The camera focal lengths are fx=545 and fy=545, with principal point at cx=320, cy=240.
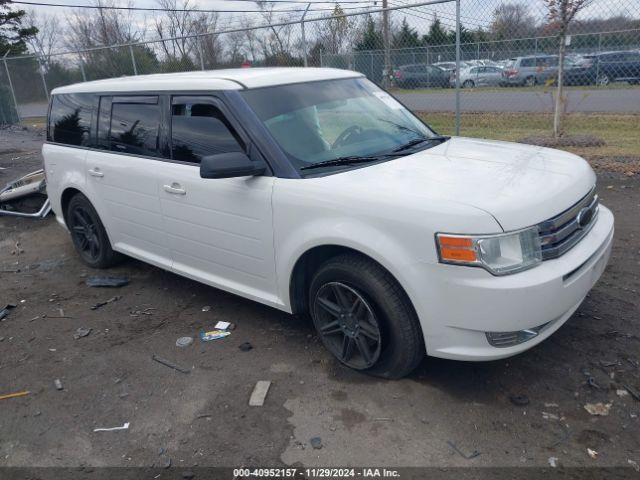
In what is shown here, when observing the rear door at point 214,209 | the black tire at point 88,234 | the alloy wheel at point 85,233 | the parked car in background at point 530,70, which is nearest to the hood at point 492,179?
the rear door at point 214,209

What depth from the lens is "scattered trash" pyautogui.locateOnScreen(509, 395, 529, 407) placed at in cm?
310

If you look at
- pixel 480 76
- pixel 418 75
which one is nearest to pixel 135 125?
pixel 418 75

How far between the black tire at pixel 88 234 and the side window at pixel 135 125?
3.01 feet

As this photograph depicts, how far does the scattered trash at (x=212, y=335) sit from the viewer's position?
4.12m

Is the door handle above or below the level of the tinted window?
below

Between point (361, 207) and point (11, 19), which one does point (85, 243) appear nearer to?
point (361, 207)

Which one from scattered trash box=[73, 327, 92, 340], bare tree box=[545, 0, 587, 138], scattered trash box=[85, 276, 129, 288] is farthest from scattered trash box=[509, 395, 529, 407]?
bare tree box=[545, 0, 587, 138]

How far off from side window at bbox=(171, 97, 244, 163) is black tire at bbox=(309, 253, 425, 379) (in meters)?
1.11

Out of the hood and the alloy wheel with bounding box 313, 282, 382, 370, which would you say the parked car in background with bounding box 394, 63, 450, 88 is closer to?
the hood

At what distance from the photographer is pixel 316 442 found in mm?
2922

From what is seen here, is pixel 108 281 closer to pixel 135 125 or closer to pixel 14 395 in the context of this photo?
pixel 135 125

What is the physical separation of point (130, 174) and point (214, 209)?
1124mm

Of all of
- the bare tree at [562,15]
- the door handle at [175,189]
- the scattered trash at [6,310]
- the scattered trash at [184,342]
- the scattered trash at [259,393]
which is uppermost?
the bare tree at [562,15]

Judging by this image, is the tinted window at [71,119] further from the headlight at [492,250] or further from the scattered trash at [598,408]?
the scattered trash at [598,408]
